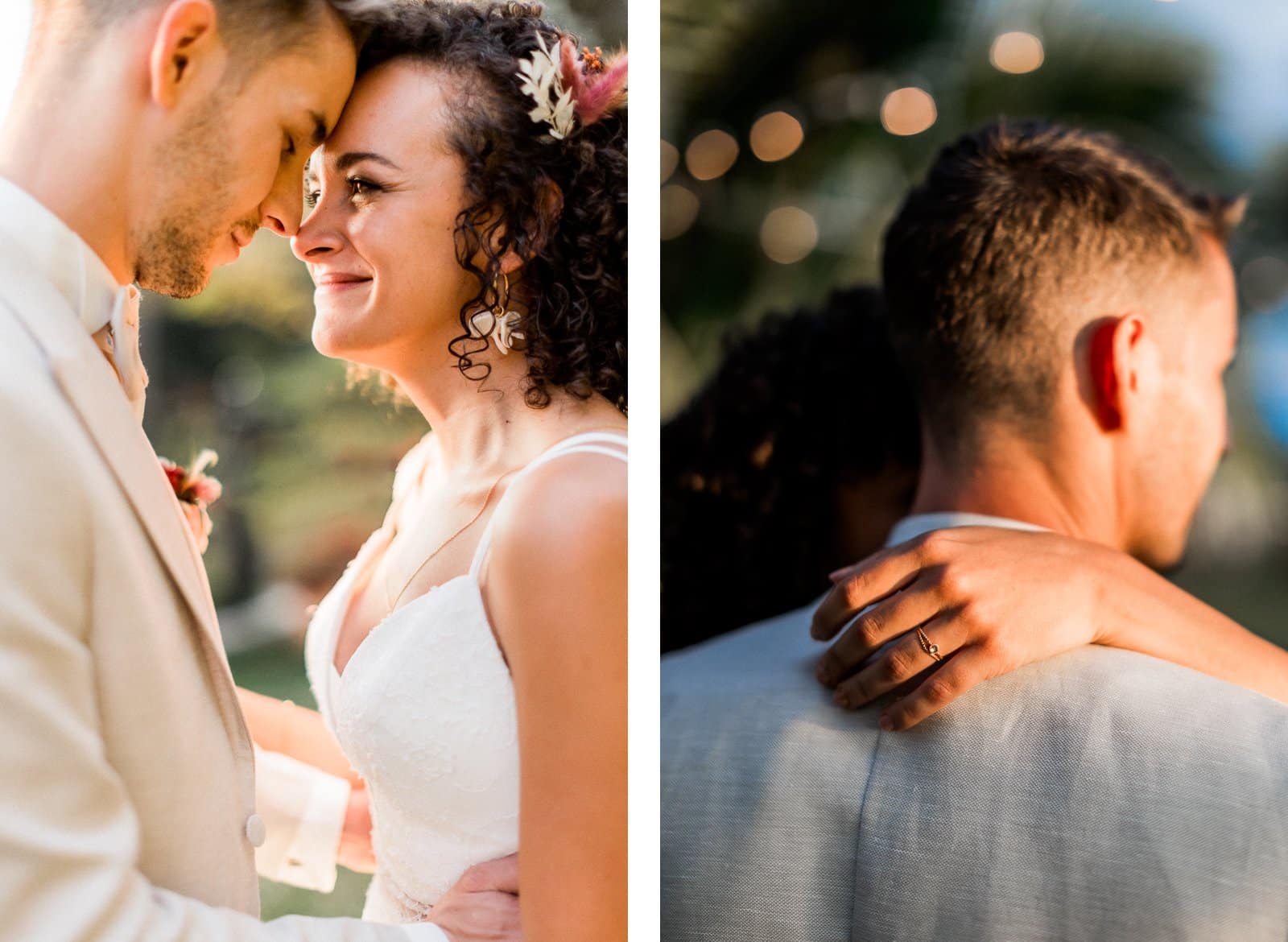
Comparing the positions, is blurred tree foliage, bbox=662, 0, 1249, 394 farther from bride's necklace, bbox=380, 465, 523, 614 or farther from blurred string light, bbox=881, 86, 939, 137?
bride's necklace, bbox=380, 465, 523, 614

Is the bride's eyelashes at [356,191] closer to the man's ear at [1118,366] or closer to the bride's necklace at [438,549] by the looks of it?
the bride's necklace at [438,549]

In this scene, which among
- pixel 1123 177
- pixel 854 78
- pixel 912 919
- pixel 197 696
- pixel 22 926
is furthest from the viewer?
pixel 854 78

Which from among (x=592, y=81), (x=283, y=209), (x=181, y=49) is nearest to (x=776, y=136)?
(x=592, y=81)

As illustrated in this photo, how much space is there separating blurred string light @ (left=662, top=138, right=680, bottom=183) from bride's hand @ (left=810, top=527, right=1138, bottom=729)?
0.83 meters

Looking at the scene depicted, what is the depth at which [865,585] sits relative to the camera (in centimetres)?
168

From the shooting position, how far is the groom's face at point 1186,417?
5.60 ft

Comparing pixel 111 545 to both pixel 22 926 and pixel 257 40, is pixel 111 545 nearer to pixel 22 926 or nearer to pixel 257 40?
pixel 22 926

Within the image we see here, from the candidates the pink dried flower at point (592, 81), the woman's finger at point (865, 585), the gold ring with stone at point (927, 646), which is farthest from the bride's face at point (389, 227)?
the gold ring with stone at point (927, 646)

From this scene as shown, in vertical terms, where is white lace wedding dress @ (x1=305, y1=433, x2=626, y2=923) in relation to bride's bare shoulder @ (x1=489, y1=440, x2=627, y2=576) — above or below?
below

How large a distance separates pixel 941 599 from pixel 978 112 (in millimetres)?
852

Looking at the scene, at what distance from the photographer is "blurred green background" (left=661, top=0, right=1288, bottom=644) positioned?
1.71m

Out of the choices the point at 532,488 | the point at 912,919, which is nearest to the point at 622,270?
the point at 532,488

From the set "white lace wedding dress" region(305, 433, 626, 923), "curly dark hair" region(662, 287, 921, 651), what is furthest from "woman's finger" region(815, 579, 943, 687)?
"white lace wedding dress" region(305, 433, 626, 923)

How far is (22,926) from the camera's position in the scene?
127 centimetres
